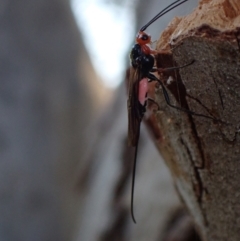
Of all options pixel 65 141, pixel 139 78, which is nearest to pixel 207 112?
pixel 139 78

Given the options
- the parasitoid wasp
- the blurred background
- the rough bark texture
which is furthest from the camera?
the blurred background

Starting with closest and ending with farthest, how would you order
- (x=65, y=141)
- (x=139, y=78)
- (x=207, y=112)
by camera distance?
(x=207, y=112) < (x=139, y=78) < (x=65, y=141)

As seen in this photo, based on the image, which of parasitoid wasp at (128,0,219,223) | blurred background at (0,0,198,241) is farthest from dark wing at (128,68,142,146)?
blurred background at (0,0,198,241)

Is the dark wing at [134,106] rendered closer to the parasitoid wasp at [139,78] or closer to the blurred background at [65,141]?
the parasitoid wasp at [139,78]

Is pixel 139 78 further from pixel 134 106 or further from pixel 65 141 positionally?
pixel 65 141

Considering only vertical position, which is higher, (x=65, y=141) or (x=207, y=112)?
(x=207, y=112)

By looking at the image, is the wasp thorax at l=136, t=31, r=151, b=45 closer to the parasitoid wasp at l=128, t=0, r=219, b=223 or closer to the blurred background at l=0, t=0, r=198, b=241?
the parasitoid wasp at l=128, t=0, r=219, b=223

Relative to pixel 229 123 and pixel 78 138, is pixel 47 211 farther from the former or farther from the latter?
pixel 229 123
